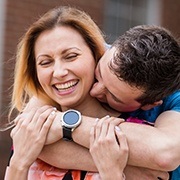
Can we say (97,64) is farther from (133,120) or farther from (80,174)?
(80,174)

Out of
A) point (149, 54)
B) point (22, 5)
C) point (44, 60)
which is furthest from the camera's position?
point (22, 5)

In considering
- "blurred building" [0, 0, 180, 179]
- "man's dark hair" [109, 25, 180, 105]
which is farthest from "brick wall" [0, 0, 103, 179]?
"man's dark hair" [109, 25, 180, 105]

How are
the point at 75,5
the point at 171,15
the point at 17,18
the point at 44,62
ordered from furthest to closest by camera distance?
1. the point at 171,15
2. the point at 75,5
3. the point at 17,18
4. the point at 44,62

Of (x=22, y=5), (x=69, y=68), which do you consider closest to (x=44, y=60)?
(x=69, y=68)

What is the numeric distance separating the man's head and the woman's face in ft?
0.27

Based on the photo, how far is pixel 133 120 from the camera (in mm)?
3139

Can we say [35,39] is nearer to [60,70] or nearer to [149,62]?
[60,70]

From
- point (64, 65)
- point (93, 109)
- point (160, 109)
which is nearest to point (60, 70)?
point (64, 65)

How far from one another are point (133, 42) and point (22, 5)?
5.76 m

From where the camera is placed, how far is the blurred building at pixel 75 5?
825 centimetres

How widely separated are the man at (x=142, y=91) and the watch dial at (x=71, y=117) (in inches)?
1.4

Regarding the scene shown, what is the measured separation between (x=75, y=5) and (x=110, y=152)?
596 cm

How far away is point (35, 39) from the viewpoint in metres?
3.23

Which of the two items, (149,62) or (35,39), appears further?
(35,39)
